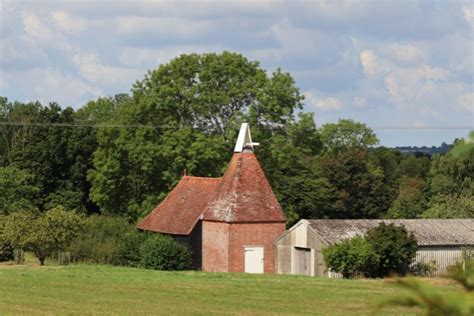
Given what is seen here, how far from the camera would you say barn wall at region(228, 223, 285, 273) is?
1838 inches

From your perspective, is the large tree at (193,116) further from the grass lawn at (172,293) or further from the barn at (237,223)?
the grass lawn at (172,293)

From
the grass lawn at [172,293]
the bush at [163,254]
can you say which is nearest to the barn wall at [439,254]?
the grass lawn at [172,293]

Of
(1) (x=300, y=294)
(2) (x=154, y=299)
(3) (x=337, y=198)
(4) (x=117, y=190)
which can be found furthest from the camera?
(3) (x=337, y=198)

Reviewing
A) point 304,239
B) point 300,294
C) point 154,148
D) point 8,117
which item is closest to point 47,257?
point 154,148

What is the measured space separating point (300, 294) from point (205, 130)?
89.5 feet

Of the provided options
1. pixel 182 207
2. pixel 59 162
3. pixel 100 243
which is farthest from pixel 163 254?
pixel 59 162

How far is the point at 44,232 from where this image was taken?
50.5m

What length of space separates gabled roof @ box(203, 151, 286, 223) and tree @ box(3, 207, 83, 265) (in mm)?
7549

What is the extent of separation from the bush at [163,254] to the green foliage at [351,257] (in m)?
7.69

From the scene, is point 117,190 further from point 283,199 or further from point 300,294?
point 300,294

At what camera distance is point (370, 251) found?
42.3 meters

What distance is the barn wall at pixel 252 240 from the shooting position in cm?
4669

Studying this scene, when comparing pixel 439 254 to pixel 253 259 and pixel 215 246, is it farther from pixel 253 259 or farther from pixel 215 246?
pixel 215 246

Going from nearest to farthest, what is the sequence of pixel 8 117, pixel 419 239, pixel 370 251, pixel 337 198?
pixel 370 251 → pixel 419 239 → pixel 337 198 → pixel 8 117
